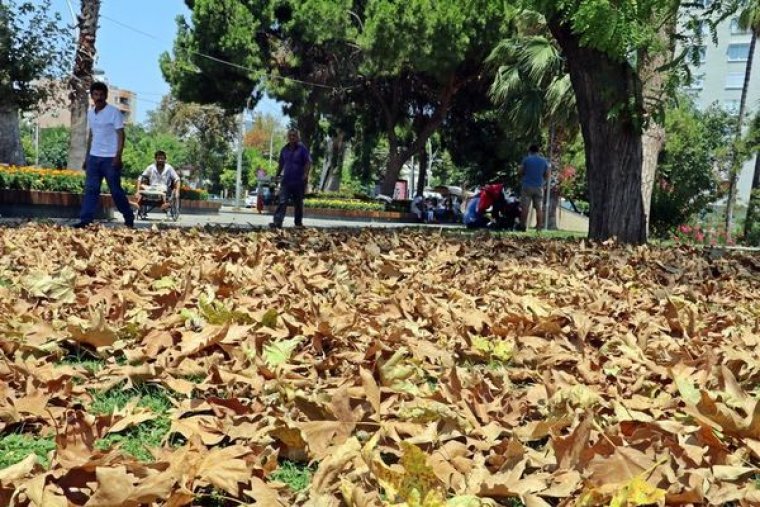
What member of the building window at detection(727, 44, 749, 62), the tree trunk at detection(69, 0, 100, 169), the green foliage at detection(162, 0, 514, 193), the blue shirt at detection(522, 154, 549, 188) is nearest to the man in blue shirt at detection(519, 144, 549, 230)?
the blue shirt at detection(522, 154, 549, 188)

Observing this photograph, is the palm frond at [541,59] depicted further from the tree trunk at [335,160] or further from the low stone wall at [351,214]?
the tree trunk at [335,160]

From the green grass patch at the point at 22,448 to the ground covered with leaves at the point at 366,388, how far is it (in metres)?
0.01

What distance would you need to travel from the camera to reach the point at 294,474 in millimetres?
1809

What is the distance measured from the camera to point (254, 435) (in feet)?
6.31

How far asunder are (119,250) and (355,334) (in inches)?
112

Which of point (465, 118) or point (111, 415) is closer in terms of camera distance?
point (111, 415)

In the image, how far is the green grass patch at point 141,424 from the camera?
190 centimetres

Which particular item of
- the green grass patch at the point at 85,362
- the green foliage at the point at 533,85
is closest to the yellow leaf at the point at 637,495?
the green grass patch at the point at 85,362

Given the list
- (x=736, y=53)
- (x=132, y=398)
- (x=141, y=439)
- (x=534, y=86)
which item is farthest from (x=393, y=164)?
(x=736, y=53)

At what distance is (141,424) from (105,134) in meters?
7.12

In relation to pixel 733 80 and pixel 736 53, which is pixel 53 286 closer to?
pixel 733 80

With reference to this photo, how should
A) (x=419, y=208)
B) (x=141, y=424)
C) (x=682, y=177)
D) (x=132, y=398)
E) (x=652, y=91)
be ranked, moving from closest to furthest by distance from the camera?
(x=141, y=424), (x=132, y=398), (x=652, y=91), (x=682, y=177), (x=419, y=208)

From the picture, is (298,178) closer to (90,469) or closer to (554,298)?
(554,298)

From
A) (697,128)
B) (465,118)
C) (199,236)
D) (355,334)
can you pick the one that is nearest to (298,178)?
(199,236)
